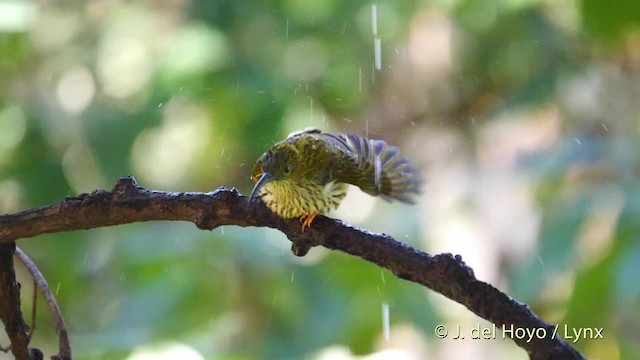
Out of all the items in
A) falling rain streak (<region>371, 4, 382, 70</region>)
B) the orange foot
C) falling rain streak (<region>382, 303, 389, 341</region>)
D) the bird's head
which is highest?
falling rain streak (<region>371, 4, 382, 70</region>)

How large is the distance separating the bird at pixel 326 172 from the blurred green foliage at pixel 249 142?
42.4 inches

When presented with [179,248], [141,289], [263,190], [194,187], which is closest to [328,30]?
[194,187]

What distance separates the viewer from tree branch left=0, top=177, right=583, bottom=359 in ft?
3.11

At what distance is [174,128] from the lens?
289 cm

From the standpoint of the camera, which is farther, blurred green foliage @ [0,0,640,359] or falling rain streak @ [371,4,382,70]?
falling rain streak @ [371,4,382,70]

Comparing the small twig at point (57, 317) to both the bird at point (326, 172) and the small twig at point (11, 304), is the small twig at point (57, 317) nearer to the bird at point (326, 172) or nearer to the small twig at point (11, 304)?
the small twig at point (11, 304)

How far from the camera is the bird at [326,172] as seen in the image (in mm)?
1318

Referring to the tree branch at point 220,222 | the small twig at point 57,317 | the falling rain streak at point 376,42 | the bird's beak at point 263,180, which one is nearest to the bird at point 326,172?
the bird's beak at point 263,180

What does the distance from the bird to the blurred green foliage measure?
3.53ft

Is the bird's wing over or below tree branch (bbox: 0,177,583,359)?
over

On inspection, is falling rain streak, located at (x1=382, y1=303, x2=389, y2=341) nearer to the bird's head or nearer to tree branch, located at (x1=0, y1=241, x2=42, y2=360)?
the bird's head

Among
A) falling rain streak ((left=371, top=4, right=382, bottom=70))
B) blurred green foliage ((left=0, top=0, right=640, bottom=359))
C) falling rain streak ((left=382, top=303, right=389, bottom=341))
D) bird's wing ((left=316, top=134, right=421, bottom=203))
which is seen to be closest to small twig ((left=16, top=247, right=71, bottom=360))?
→ bird's wing ((left=316, top=134, right=421, bottom=203))

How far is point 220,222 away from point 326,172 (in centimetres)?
39

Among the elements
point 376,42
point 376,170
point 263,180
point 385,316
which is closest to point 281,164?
point 263,180
